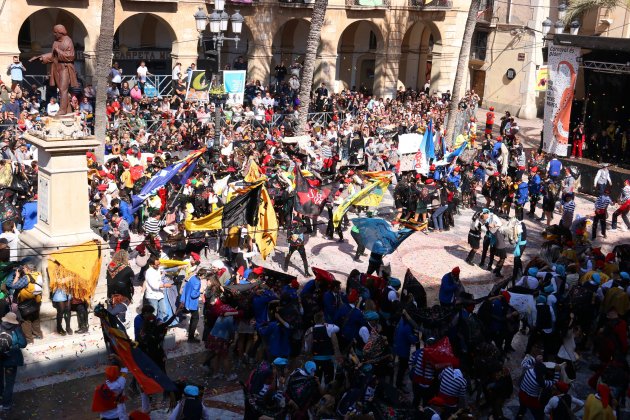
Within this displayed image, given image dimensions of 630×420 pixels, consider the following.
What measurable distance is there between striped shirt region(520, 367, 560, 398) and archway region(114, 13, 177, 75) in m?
26.4

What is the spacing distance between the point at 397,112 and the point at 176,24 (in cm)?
882

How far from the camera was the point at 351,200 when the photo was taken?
65.9 ft

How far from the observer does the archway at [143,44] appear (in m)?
35.6

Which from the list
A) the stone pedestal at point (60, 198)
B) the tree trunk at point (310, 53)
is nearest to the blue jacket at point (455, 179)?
the tree trunk at point (310, 53)

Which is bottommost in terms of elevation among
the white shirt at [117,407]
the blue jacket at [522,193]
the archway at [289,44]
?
the white shirt at [117,407]

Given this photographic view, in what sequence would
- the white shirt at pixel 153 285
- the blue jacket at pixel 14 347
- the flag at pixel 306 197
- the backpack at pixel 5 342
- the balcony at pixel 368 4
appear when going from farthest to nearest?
the balcony at pixel 368 4 → the flag at pixel 306 197 → the white shirt at pixel 153 285 → the blue jacket at pixel 14 347 → the backpack at pixel 5 342

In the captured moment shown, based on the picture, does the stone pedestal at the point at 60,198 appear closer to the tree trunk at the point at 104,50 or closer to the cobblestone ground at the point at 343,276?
the cobblestone ground at the point at 343,276

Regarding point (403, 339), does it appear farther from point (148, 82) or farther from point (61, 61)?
point (148, 82)

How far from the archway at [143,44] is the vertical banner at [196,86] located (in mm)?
8217

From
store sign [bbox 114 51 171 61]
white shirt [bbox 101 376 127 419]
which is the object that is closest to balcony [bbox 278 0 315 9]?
store sign [bbox 114 51 171 61]

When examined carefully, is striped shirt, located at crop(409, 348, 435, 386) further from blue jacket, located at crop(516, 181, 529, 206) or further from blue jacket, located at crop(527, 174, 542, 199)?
blue jacket, located at crop(527, 174, 542, 199)

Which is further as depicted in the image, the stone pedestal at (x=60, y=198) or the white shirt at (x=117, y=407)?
the stone pedestal at (x=60, y=198)

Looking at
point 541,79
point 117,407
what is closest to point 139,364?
point 117,407

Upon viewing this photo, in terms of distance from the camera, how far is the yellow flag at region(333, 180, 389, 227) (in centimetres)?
2008
